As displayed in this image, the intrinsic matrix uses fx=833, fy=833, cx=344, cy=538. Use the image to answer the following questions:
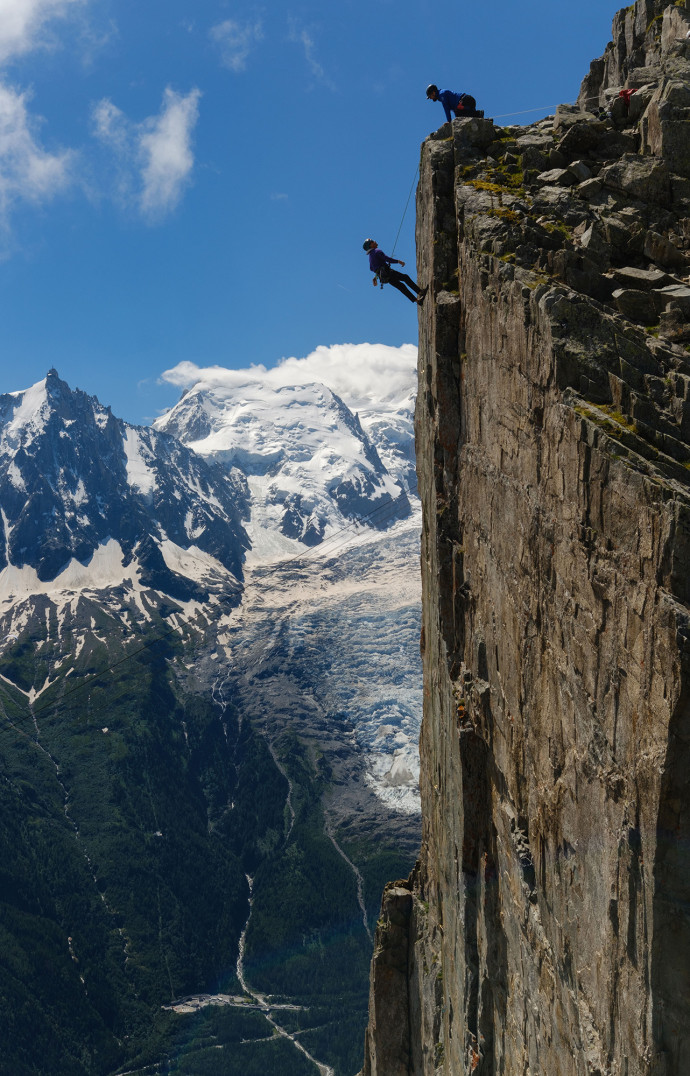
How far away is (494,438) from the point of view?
18422mm

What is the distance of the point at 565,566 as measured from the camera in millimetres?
14031

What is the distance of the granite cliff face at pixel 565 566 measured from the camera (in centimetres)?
1145

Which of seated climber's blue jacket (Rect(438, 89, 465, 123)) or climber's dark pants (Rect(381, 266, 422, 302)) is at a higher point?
seated climber's blue jacket (Rect(438, 89, 465, 123))

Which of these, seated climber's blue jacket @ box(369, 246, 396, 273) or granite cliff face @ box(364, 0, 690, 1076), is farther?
seated climber's blue jacket @ box(369, 246, 396, 273)

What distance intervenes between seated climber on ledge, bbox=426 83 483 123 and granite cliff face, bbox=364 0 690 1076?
2.92 m

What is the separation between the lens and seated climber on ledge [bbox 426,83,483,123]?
26.5 m

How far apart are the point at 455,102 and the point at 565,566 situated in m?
19.1

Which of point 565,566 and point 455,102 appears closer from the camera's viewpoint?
point 565,566

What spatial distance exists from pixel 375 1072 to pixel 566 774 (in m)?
29.7

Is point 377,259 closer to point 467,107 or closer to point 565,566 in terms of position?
point 467,107

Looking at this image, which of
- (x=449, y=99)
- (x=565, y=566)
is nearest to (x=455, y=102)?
(x=449, y=99)

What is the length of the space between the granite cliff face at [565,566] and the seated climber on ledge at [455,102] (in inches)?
115

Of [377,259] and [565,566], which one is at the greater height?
[377,259]

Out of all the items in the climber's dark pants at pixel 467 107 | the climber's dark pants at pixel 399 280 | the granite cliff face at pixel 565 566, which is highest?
the climber's dark pants at pixel 467 107
